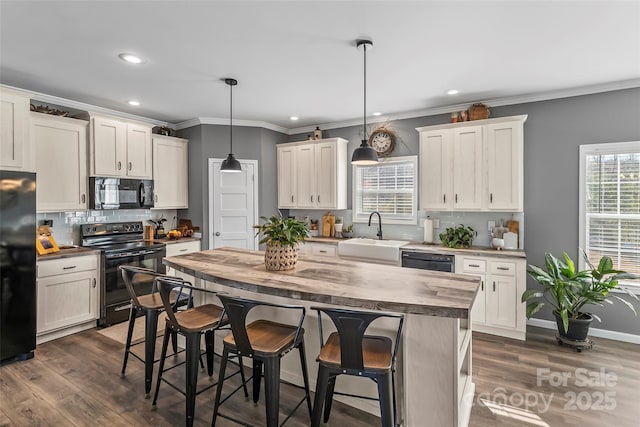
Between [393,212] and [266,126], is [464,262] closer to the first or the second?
[393,212]

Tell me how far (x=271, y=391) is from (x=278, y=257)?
928mm

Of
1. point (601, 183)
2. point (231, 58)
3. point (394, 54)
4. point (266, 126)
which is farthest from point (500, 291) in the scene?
point (266, 126)

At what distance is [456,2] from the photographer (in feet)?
6.95

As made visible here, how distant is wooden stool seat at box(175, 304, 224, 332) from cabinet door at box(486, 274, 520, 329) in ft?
9.80

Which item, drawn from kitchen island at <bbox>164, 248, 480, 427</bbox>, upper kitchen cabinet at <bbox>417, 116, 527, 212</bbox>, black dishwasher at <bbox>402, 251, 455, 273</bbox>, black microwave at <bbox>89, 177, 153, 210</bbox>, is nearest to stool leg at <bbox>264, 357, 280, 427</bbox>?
kitchen island at <bbox>164, 248, 480, 427</bbox>

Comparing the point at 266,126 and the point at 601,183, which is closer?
the point at 601,183

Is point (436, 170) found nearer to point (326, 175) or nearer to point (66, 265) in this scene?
point (326, 175)

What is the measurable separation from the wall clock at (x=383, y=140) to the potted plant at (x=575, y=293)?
7.91 feet

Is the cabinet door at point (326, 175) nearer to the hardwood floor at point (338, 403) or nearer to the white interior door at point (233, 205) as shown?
the white interior door at point (233, 205)

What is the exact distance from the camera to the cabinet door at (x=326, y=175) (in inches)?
197

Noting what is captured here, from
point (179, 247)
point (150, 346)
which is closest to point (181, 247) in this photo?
point (179, 247)

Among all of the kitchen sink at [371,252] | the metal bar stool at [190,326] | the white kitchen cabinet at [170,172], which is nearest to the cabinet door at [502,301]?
the kitchen sink at [371,252]

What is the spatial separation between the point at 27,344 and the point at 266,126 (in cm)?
400

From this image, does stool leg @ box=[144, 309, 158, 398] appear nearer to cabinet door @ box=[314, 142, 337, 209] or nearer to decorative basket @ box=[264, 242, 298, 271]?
decorative basket @ box=[264, 242, 298, 271]
